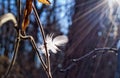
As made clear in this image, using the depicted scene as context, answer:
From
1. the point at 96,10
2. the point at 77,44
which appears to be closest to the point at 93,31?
the point at 77,44

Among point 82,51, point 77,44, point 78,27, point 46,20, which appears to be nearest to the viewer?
point 82,51

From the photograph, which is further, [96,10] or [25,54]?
[25,54]

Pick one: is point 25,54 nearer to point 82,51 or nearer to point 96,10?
point 96,10

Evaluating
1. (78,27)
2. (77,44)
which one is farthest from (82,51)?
(78,27)

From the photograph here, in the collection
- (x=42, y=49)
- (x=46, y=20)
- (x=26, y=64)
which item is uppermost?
(x=42, y=49)

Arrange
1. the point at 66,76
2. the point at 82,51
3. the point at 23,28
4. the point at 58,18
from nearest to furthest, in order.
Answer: the point at 23,28
the point at 66,76
the point at 82,51
the point at 58,18

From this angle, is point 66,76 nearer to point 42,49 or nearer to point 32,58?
point 42,49

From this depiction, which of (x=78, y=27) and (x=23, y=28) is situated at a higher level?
(x=23, y=28)

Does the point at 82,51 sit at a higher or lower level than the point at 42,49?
lower

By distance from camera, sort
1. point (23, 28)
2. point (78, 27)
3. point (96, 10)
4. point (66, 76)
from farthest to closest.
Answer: point (96, 10)
point (78, 27)
point (66, 76)
point (23, 28)

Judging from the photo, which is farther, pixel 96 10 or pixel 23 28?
pixel 96 10
